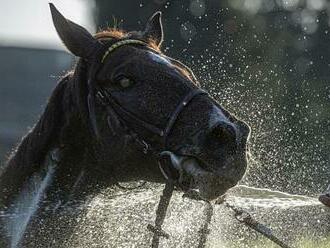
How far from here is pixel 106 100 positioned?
13.9 ft

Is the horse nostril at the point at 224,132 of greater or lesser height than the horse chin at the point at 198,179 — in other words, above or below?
above

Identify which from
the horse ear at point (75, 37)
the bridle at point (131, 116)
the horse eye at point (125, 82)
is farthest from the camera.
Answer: the horse ear at point (75, 37)

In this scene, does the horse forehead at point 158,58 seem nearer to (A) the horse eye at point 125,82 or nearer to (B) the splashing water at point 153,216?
(A) the horse eye at point 125,82

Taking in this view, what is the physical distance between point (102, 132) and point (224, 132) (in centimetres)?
65

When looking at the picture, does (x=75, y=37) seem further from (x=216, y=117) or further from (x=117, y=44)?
(x=216, y=117)

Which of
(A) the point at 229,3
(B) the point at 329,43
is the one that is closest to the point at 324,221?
(B) the point at 329,43

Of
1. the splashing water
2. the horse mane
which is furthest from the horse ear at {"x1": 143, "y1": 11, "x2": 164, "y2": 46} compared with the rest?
the splashing water

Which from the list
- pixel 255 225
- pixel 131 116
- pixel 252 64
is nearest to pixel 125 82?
pixel 131 116

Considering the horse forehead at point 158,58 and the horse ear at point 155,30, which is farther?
the horse ear at point 155,30

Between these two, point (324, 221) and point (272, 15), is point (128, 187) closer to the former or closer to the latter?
point (324, 221)

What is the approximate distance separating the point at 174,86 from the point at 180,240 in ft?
2.93

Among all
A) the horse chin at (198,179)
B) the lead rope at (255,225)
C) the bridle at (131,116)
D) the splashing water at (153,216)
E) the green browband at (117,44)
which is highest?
the green browband at (117,44)

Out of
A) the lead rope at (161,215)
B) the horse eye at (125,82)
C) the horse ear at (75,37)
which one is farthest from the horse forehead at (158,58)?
the lead rope at (161,215)

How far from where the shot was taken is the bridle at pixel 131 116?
397 centimetres
